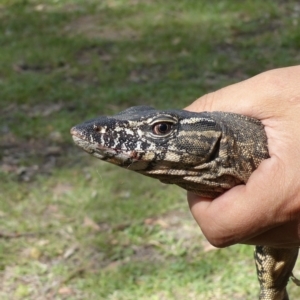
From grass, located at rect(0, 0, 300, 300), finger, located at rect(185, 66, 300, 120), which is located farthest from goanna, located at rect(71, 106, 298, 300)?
grass, located at rect(0, 0, 300, 300)

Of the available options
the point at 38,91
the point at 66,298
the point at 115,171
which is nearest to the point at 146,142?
the point at 66,298

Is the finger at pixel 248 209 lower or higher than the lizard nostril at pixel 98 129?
lower

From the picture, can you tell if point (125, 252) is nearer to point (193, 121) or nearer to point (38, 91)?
point (193, 121)

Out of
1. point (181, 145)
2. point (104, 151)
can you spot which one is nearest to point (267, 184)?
point (181, 145)

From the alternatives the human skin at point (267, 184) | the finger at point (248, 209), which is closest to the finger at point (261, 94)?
the human skin at point (267, 184)

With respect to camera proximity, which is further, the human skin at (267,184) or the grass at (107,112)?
the grass at (107,112)

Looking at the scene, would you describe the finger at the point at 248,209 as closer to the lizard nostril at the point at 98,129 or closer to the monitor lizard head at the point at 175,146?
the monitor lizard head at the point at 175,146
